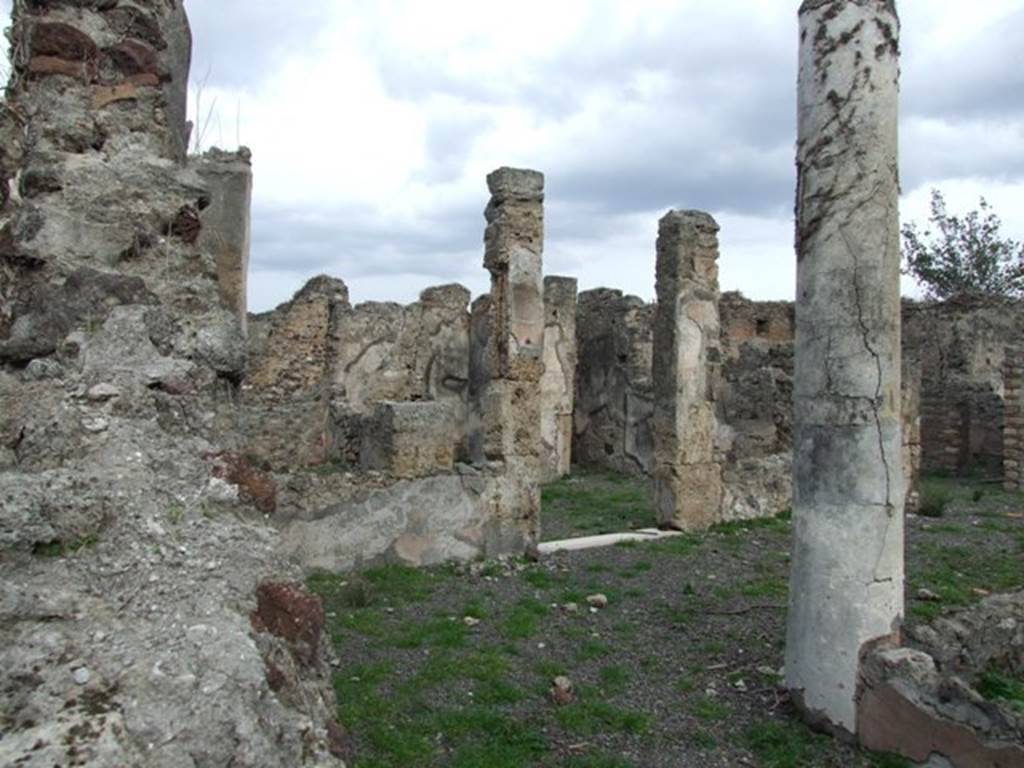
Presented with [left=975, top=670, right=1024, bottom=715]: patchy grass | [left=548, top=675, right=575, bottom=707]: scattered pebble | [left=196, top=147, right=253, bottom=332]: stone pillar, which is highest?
[left=196, top=147, right=253, bottom=332]: stone pillar

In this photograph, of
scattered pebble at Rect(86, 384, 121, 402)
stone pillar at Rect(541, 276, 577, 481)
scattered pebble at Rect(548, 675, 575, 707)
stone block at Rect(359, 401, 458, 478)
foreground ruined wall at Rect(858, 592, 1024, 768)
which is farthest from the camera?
stone pillar at Rect(541, 276, 577, 481)

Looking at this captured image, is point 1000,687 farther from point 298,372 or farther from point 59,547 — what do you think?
point 298,372

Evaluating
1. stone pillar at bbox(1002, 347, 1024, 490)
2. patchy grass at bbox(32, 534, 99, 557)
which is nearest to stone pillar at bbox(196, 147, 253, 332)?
patchy grass at bbox(32, 534, 99, 557)

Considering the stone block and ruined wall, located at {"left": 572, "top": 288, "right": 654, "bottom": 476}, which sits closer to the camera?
the stone block

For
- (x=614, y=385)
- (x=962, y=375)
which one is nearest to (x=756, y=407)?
(x=614, y=385)

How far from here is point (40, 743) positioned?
1.48m

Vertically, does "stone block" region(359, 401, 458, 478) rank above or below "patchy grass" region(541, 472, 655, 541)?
above

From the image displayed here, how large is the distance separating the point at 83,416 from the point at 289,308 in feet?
42.0

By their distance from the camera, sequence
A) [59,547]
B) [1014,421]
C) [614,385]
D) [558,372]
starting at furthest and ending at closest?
[614,385] < [558,372] < [1014,421] < [59,547]

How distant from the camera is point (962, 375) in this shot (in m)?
18.1

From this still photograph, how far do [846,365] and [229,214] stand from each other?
569 centimetres

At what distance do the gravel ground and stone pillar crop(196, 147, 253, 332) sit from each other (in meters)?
2.89

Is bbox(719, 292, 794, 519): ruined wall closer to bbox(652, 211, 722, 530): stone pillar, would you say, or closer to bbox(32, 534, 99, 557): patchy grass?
bbox(652, 211, 722, 530): stone pillar

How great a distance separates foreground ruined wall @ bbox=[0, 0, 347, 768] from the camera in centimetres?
162
